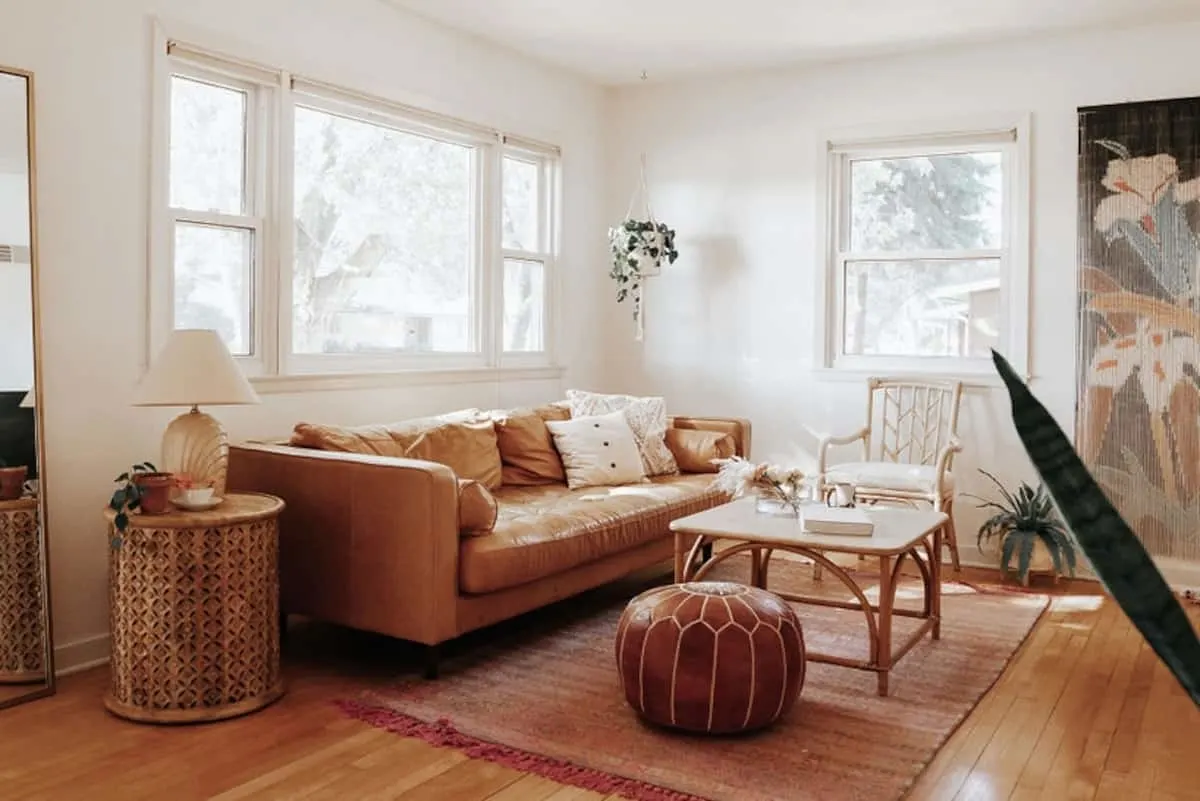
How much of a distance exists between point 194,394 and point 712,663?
168cm

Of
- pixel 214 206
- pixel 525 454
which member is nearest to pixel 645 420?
pixel 525 454

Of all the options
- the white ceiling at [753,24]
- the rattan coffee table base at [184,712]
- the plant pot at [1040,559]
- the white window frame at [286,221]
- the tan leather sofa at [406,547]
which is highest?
the white ceiling at [753,24]

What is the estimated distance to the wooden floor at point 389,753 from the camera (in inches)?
103

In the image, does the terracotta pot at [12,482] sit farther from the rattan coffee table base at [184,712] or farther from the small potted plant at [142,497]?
the rattan coffee table base at [184,712]

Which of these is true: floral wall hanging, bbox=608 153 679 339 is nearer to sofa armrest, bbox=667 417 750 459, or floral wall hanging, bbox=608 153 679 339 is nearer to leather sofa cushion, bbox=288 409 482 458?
sofa armrest, bbox=667 417 750 459

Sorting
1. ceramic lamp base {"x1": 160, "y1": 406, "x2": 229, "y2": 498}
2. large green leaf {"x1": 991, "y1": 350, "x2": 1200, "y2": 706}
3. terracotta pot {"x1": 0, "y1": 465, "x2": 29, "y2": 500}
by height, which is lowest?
terracotta pot {"x1": 0, "y1": 465, "x2": 29, "y2": 500}

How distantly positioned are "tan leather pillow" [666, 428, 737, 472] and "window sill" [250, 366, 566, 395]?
91 centimetres

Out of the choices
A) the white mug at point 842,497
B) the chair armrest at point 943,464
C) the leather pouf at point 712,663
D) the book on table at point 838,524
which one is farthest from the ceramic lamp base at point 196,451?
the chair armrest at point 943,464

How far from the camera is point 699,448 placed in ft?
17.0

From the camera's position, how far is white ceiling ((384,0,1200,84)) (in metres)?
4.74

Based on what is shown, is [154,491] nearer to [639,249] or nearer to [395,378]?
[395,378]

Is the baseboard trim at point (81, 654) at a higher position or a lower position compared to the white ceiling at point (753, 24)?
lower

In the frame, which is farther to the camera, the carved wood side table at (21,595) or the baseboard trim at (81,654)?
the baseboard trim at (81,654)

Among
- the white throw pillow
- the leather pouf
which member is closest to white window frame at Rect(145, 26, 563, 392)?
the white throw pillow
